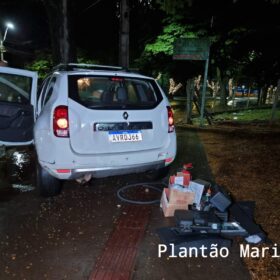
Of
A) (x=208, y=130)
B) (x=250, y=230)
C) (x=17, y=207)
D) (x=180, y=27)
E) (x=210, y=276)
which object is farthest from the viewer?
(x=180, y=27)

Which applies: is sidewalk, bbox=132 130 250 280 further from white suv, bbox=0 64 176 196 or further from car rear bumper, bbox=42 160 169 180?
white suv, bbox=0 64 176 196

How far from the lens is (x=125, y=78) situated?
4684 mm

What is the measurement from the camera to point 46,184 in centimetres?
467

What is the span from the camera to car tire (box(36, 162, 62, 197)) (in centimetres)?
463

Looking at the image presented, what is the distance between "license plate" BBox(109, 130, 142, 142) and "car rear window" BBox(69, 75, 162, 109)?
1.12ft

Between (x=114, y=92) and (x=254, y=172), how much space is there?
3.18 meters

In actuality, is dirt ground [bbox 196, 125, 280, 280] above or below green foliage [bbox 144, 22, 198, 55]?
below

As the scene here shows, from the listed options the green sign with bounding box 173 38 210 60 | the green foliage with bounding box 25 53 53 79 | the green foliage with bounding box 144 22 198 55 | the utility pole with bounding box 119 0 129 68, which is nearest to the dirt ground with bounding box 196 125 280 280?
the green sign with bounding box 173 38 210 60

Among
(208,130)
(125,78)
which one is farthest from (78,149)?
(208,130)

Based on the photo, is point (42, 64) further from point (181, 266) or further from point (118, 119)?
point (181, 266)

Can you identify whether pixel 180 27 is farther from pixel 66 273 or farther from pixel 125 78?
pixel 66 273

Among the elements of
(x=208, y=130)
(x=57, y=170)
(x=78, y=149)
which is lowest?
(x=208, y=130)

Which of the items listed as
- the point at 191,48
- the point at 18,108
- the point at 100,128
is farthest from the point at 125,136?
the point at 191,48

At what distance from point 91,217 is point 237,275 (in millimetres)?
1997
